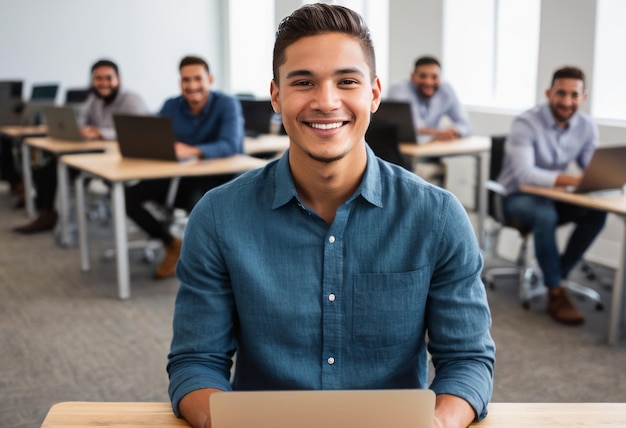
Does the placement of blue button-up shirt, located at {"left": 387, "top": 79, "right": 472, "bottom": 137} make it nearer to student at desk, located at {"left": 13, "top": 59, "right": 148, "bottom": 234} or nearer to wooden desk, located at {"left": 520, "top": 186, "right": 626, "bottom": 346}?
student at desk, located at {"left": 13, "top": 59, "right": 148, "bottom": 234}

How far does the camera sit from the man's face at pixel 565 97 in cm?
404

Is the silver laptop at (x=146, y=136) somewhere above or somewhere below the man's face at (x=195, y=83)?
below

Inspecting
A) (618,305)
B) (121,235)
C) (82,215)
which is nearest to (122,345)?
(121,235)

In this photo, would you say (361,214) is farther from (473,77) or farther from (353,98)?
(473,77)

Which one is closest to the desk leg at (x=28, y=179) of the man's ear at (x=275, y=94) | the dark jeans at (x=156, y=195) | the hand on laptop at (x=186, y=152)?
the dark jeans at (x=156, y=195)

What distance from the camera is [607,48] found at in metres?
5.00

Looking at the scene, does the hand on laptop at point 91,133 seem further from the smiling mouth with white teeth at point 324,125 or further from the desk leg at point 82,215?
the smiling mouth with white teeth at point 324,125

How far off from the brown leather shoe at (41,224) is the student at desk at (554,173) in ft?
12.1

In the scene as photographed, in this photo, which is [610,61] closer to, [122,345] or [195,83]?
[195,83]

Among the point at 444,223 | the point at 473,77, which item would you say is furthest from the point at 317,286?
the point at 473,77

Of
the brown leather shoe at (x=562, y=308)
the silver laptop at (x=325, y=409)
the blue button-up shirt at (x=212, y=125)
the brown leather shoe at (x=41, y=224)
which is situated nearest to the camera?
the silver laptop at (x=325, y=409)

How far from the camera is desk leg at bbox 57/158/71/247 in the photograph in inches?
198

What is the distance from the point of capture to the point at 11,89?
7.33m

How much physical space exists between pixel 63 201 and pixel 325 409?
4666 mm
